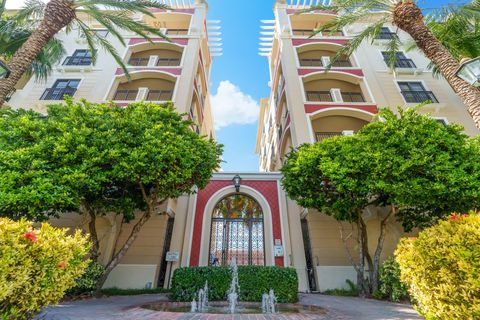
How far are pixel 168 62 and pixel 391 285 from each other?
63.6 feet

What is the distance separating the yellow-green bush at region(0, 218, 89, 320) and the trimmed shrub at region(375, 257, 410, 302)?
8805 mm

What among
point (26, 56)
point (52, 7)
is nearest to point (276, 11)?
point (52, 7)

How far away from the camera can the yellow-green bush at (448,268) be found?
2.91 meters

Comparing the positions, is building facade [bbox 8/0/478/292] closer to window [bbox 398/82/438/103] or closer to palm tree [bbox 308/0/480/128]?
window [bbox 398/82/438/103]

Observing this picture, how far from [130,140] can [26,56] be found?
4.36m

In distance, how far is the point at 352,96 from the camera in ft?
55.4

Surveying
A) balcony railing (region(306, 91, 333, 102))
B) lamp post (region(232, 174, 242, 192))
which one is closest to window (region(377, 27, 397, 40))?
balcony railing (region(306, 91, 333, 102))

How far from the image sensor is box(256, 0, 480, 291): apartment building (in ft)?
37.5

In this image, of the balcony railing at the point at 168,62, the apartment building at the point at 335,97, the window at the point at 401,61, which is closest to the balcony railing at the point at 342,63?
Answer: the apartment building at the point at 335,97

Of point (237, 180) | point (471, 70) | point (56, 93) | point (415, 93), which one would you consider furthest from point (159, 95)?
point (415, 93)

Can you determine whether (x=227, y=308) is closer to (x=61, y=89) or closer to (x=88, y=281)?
(x=88, y=281)

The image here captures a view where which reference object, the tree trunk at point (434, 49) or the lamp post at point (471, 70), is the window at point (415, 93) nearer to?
the tree trunk at point (434, 49)

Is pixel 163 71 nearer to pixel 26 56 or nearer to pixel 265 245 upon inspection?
pixel 26 56

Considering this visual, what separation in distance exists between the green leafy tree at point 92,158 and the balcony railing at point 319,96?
10807mm
